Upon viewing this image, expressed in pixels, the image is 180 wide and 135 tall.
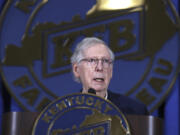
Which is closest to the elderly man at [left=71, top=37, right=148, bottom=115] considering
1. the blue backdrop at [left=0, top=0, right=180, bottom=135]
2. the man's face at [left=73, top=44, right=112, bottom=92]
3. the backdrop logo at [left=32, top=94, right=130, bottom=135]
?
the man's face at [left=73, top=44, right=112, bottom=92]

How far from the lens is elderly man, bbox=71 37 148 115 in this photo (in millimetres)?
1642

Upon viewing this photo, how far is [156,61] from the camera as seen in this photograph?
3289mm

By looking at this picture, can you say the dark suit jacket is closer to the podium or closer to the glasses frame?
the glasses frame

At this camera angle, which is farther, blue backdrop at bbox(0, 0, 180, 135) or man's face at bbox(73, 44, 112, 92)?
blue backdrop at bbox(0, 0, 180, 135)

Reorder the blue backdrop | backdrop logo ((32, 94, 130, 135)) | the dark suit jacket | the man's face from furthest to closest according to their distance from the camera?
the blue backdrop, the dark suit jacket, the man's face, backdrop logo ((32, 94, 130, 135))

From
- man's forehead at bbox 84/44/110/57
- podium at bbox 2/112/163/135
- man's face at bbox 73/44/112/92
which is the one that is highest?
man's forehead at bbox 84/44/110/57

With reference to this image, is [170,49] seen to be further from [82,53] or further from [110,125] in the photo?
[110,125]

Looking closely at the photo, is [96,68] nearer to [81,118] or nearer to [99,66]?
[99,66]

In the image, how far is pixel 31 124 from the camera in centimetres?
123

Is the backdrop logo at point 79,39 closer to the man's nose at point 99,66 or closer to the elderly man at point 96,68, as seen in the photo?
the elderly man at point 96,68

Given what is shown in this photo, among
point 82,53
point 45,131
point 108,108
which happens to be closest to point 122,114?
point 108,108

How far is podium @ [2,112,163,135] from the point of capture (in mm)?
1226

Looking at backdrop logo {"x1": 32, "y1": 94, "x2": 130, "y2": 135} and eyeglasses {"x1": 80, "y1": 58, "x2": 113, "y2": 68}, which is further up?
eyeglasses {"x1": 80, "y1": 58, "x2": 113, "y2": 68}

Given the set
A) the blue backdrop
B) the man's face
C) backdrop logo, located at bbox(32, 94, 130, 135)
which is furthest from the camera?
the blue backdrop
